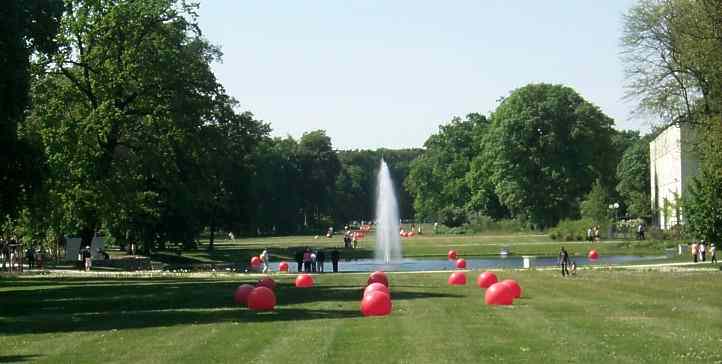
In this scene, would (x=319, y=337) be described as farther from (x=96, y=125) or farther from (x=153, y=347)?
(x=96, y=125)

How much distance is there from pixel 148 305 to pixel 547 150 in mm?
81950

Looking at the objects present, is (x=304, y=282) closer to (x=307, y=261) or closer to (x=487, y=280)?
(x=487, y=280)

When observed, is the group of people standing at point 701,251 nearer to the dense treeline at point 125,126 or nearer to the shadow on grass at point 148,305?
the shadow on grass at point 148,305

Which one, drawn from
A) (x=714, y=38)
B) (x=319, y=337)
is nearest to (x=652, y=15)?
(x=714, y=38)

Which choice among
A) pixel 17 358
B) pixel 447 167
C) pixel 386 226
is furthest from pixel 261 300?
pixel 447 167

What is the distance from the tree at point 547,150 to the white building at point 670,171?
322 inches

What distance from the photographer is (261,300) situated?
2997cm

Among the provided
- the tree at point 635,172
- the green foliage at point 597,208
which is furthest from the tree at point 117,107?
the tree at point 635,172

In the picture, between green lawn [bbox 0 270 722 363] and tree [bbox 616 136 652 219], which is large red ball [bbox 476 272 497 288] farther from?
tree [bbox 616 136 652 219]

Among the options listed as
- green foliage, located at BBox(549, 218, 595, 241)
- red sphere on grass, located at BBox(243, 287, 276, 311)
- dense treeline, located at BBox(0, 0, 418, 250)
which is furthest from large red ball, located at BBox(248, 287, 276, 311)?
green foliage, located at BBox(549, 218, 595, 241)

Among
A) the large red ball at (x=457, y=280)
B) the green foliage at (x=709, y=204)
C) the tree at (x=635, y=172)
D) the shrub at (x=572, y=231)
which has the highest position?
the tree at (x=635, y=172)

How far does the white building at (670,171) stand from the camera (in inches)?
3027

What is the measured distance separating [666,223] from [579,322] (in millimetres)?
66438

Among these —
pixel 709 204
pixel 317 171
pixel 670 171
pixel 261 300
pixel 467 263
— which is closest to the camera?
pixel 261 300
